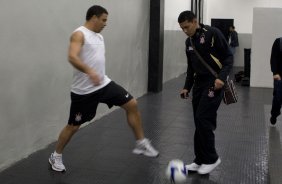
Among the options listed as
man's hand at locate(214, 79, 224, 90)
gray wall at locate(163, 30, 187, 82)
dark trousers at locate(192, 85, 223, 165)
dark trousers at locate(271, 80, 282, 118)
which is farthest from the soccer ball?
gray wall at locate(163, 30, 187, 82)

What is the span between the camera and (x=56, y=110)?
5383mm

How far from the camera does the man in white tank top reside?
398 centimetres

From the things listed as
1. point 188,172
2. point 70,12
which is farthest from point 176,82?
point 188,172

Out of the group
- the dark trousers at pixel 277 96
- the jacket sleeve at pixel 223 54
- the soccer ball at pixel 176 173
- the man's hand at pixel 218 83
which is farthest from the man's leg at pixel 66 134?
the dark trousers at pixel 277 96

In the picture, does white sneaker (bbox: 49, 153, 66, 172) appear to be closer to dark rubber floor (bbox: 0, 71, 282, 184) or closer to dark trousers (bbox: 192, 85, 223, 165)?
dark rubber floor (bbox: 0, 71, 282, 184)

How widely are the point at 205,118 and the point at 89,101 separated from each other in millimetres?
1153

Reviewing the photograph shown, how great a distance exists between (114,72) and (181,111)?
55.4 inches

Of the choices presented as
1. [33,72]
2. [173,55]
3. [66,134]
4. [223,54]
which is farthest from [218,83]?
[173,55]

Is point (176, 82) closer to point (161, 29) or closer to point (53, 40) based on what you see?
point (161, 29)

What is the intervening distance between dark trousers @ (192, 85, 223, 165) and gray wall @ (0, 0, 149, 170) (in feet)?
6.23

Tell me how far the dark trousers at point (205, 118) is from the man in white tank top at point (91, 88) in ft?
1.69

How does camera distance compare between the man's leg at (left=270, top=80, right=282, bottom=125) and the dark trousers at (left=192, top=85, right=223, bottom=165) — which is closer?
the dark trousers at (left=192, top=85, right=223, bottom=165)

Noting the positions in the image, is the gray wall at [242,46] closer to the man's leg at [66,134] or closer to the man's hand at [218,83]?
the man's hand at [218,83]

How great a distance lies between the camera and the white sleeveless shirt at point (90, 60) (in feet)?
13.1
